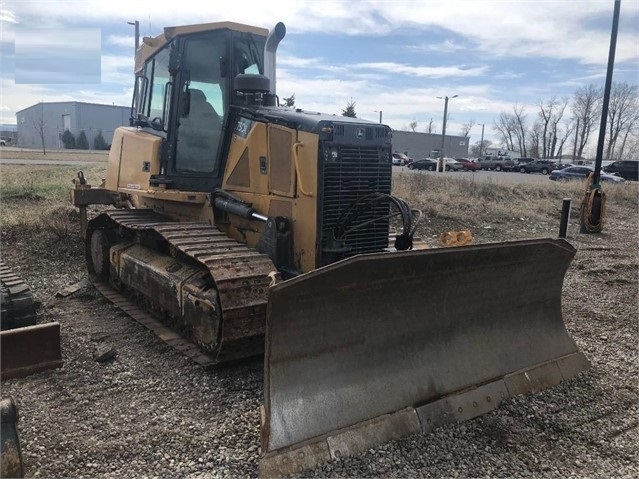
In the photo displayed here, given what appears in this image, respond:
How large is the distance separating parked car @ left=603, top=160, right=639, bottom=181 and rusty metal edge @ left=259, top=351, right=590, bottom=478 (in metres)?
40.6

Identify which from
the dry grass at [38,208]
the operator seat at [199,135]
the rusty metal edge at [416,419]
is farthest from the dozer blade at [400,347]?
the dry grass at [38,208]

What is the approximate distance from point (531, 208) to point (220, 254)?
14740 millimetres

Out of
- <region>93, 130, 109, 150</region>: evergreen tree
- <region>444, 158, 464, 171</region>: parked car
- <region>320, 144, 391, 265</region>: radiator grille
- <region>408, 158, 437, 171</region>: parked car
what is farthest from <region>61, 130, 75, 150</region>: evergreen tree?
<region>320, 144, 391, 265</region>: radiator grille

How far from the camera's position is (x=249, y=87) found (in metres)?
5.07

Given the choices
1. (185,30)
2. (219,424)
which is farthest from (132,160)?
(219,424)

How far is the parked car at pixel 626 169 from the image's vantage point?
130ft

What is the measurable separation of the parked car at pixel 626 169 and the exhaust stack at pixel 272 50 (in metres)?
40.3

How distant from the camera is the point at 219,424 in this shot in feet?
11.6

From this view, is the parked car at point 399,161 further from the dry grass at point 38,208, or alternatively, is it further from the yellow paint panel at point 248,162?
the yellow paint panel at point 248,162

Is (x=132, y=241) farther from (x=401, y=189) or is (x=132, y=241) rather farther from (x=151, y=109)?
(x=401, y=189)

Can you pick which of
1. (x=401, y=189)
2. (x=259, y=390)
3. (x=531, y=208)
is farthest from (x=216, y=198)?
(x=531, y=208)

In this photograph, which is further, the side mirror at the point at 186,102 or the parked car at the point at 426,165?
the parked car at the point at 426,165

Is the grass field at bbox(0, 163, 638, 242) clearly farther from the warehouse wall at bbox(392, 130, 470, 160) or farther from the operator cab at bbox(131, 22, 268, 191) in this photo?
the warehouse wall at bbox(392, 130, 470, 160)

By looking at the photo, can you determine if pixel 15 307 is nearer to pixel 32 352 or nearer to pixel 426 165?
pixel 32 352
